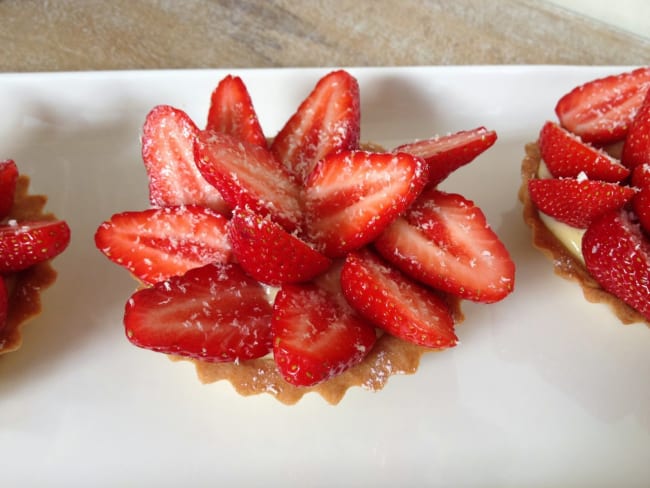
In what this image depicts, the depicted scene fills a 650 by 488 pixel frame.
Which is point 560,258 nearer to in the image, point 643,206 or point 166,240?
point 643,206

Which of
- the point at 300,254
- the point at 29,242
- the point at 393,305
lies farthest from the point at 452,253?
the point at 29,242

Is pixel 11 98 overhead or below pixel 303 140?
below

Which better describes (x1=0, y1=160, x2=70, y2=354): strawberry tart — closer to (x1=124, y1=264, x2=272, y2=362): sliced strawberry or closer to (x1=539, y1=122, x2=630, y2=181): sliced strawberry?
(x1=124, y1=264, x2=272, y2=362): sliced strawberry

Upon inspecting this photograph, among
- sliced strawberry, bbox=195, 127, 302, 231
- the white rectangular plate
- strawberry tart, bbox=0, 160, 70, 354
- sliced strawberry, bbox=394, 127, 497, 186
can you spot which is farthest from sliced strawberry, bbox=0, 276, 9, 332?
sliced strawberry, bbox=394, 127, 497, 186

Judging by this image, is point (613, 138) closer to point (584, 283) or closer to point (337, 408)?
point (584, 283)

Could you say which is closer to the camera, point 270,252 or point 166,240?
point 270,252

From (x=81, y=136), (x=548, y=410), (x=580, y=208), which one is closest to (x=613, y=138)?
(x=580, y=208)

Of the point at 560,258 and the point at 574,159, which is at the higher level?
the point at 574,159
